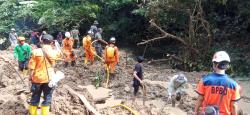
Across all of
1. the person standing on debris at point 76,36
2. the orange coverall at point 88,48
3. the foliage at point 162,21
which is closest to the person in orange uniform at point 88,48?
the orange coverall at point 88,48

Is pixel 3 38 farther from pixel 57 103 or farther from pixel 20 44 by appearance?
pixel 57 103

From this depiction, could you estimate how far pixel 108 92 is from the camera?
1483cm

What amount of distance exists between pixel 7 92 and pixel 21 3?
19.9 metres

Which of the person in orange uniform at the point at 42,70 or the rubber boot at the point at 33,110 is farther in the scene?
the rubber boot at the point at 33,110

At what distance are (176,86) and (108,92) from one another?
365cm

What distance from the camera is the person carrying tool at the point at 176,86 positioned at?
1155 centimetres

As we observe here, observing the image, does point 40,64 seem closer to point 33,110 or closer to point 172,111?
A: point 33,110

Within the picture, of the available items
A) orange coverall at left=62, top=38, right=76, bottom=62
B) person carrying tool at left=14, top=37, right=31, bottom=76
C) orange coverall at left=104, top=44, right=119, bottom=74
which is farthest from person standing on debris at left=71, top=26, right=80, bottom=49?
person carrying tool at left=14, top=37, right=31, bottom=76

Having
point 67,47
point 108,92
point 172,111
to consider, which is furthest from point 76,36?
point 172,111

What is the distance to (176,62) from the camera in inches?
827

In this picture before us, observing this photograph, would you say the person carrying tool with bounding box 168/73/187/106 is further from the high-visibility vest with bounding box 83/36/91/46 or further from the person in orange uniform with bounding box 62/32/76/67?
the high-visibility vest with bounding box 83/36/91/46

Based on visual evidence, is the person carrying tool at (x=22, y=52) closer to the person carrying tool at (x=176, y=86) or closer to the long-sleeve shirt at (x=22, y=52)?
the long-sleeve shirt at (x=22, y=52)

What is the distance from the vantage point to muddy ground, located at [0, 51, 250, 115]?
354 inches

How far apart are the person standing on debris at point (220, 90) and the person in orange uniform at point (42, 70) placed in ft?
10.2
